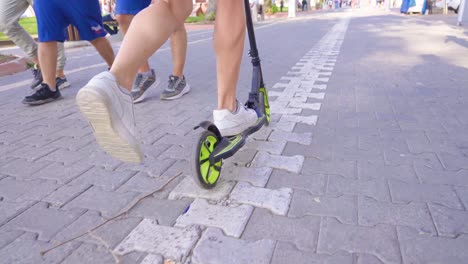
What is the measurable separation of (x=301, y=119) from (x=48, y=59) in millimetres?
2294

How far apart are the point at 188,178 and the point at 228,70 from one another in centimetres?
56

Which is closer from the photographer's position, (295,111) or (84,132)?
(84,132)

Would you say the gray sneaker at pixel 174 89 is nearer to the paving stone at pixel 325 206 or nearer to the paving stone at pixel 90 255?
the paving stone at pixel 325 206

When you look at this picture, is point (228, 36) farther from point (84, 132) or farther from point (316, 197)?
point (84, 132)

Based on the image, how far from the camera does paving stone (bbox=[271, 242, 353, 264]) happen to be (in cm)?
127

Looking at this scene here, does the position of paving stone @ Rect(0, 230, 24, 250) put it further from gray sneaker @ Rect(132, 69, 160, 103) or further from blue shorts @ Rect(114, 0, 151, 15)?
blue shorts @ Rect(114, 0, 151, 15)

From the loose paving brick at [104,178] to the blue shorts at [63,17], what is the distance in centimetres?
184

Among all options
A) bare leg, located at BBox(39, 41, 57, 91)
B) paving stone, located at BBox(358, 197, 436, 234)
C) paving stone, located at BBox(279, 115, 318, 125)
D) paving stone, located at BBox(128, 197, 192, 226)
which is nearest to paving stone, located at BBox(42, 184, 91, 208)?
paving stone, located at BBox(128, 197, 192, 226)

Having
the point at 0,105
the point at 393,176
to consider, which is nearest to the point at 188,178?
the point at 393,176

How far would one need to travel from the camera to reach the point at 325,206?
161 centimetres

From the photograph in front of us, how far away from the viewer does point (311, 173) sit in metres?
1.93

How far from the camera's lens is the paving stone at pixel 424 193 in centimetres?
163

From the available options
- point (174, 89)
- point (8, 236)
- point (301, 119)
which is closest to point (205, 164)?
point (8, 236)

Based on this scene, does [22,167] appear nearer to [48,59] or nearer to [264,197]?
[264,197]
